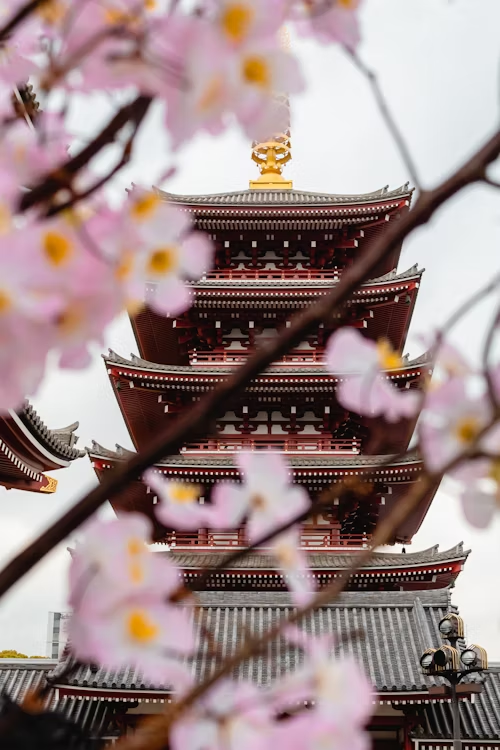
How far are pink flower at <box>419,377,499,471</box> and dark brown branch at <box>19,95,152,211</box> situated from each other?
35 centimetres

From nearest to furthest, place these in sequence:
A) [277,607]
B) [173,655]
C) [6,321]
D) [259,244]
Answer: [6,321]
[173,655]
[277,607]
[259,244]

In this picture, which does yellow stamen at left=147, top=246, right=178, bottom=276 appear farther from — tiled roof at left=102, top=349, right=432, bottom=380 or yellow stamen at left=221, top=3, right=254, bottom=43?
tiled roof at left=102, top=349, right=432, bottom=380

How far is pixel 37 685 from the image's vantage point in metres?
9.11

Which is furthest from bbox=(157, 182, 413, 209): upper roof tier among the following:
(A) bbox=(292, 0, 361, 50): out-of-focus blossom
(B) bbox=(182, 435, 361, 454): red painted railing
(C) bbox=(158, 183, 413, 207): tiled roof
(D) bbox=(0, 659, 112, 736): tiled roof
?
(A) bbox=(292, 0, 361, 50): out-of-focus blossom

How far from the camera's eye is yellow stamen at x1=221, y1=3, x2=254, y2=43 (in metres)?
0.56

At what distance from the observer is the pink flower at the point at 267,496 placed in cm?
63

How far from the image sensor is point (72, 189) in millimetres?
577

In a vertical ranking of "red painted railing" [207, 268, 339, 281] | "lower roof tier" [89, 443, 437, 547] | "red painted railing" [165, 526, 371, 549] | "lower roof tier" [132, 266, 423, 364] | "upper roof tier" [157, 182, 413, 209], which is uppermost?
"upper roof tier" [157, 182, 413, 209]

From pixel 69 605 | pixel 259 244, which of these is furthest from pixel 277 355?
pixel 259 244

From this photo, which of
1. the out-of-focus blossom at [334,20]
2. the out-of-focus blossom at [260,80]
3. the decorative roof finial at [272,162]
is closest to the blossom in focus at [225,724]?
the out-of-focus blossom at [260,80]

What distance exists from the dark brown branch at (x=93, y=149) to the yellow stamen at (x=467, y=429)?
1.24 feet

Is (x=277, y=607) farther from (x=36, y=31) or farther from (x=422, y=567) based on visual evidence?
(x=36, y=31)

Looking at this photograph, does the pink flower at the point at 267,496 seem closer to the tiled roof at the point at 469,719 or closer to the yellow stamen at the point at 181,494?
the yellow stamen at the point at 181,494

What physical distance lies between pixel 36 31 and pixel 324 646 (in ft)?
2.20
